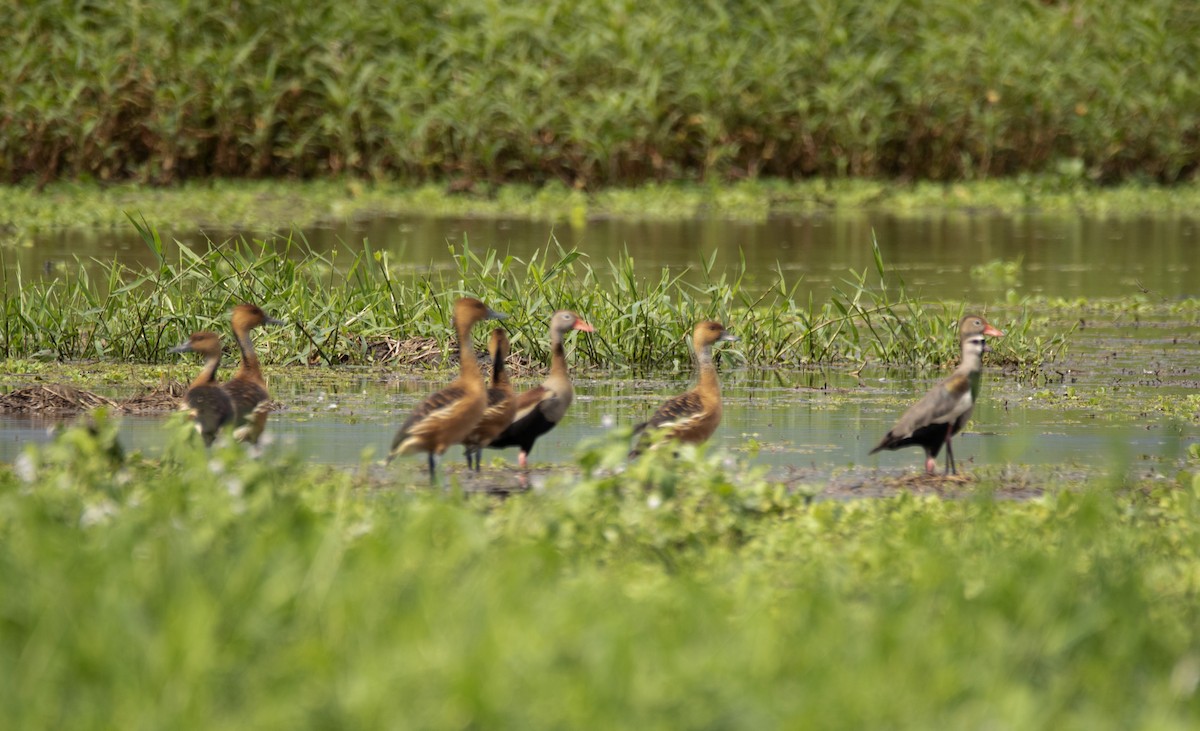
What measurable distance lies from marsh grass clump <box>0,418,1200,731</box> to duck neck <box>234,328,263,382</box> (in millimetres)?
2186

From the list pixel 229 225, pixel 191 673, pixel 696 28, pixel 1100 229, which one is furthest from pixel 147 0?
pixel 191 673

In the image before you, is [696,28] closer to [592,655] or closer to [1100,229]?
[1100,229]

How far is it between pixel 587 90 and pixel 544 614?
18.3 m

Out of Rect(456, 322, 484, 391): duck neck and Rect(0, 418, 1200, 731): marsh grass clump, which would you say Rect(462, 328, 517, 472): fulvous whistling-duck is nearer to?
Rect(456, 322, 484, 391): duck neck

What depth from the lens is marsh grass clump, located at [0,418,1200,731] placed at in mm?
4363

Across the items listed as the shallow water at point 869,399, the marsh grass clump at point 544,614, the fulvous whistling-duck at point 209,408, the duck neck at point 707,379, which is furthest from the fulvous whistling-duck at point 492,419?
the marsh grass clump at point 544,614

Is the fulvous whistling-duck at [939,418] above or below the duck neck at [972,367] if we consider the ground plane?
below

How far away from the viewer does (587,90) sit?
22734 mm

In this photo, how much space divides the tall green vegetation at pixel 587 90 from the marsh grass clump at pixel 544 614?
53.6 feet

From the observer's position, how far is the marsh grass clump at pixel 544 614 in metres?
4.36

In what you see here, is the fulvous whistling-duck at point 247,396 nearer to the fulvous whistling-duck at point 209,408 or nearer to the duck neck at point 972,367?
the fulvous whistling-duck at point 209,408

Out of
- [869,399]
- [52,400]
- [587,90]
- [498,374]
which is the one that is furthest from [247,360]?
[587,90]

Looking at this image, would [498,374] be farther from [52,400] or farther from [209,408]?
[52,400]

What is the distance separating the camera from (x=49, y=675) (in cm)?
447
